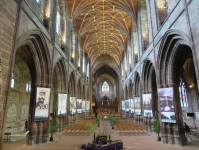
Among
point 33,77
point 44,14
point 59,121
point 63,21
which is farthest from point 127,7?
point 59,121

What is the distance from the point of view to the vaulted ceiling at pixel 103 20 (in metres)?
16.9

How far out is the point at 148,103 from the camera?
40.0 feet

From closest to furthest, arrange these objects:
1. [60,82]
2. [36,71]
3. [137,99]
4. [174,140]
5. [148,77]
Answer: [174,140] → [36,71] → [148,77] → [60,82] → [137,99]

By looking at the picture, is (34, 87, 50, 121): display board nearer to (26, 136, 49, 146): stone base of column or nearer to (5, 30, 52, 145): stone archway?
(5, 30, 52, 145): stone archway

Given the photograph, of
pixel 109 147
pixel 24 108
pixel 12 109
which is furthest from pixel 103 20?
pixel 109 147

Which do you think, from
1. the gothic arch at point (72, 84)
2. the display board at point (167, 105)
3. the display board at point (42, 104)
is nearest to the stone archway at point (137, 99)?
the display board at point (167, 105)

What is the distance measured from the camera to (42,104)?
8.87m

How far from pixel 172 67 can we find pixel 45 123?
885cm

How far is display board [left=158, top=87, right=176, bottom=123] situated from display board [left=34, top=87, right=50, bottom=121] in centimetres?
731

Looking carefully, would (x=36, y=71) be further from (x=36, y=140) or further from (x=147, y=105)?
(x=147, y=105)

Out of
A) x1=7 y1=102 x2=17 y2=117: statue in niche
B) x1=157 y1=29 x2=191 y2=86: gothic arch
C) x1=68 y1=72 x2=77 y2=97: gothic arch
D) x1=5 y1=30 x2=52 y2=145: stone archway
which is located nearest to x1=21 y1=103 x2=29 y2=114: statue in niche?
x1=7 y1=102 x2=17 y2=117: statue in niche

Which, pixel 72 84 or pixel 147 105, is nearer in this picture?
pixel 147 105

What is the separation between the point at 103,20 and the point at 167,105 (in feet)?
54.0

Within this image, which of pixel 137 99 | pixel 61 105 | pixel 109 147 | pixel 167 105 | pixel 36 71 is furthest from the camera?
pixel 137 99
